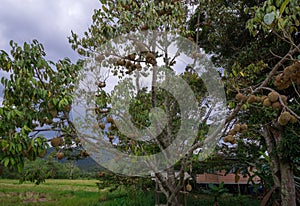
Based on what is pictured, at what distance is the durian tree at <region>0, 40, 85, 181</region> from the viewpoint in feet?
5.43

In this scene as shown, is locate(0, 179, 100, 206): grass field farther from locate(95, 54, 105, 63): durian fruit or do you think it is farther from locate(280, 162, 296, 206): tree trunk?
locate(280, 162, 296, 206): tree trunk

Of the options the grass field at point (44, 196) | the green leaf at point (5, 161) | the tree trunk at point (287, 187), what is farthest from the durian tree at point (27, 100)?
the grass field at point (44, 196)

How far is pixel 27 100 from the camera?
1.96 metres

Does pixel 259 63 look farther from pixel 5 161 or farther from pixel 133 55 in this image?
pixel 5 161

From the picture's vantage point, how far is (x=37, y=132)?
1.96m

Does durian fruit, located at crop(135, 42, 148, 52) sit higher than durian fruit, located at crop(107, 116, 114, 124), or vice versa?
durian fruit, located at crop(135, 42, 148, 52)

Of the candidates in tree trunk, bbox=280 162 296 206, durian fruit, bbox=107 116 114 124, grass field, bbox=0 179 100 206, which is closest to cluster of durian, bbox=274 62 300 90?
durian fruit, bbox=107 116 114 124

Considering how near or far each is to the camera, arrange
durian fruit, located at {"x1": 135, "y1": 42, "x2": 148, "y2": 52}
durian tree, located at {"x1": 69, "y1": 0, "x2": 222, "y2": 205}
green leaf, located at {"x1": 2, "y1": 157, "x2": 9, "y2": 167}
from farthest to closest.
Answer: durian fruit, located at {"x1": 135, "y1": 42, "x2": 148, "y2": 52} < durian tree, located at {"x1": 69, "y1": 0, "x2": 222, "y2": 205} < green leaf, located at {"x1": 2, "y1": 157, "x2": 9, "y2": 167}

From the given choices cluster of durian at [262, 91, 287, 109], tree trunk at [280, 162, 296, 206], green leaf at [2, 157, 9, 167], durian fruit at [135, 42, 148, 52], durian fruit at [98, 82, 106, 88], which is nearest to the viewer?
green leaf at [2, 157, 9, 167]

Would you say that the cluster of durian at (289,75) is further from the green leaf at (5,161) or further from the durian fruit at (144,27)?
the green leaf at (5,161)

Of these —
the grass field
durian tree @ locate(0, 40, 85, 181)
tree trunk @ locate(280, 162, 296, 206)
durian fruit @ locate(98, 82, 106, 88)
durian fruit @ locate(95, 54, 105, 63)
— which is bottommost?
the grass field

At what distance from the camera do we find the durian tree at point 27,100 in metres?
1.66

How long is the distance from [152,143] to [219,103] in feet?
4.62

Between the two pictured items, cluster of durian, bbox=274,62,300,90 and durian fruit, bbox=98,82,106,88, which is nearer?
cluster of durian, bbox=274,62,300,90
